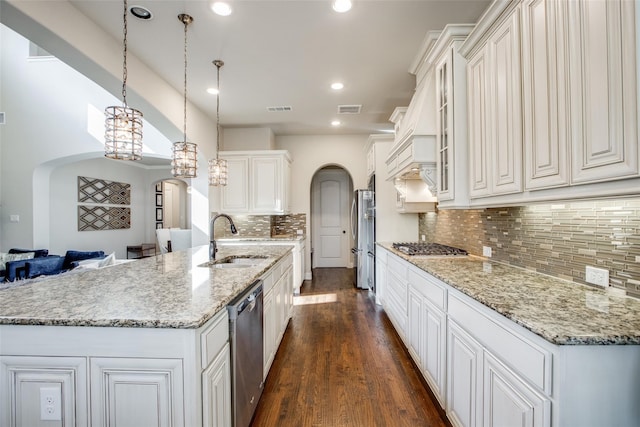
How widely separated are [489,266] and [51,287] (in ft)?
9.12

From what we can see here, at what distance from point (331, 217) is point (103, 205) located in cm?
544

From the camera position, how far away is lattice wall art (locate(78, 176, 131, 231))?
632 centimetres

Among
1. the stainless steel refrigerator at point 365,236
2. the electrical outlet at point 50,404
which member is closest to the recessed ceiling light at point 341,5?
the stainless steel refrigerator at point 365,236

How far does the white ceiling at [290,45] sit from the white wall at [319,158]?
154cm

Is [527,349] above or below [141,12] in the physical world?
below

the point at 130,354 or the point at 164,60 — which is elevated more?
the point at 164,60

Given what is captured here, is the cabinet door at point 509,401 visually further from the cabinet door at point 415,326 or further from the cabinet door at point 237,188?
the cabinet door at point 237,188

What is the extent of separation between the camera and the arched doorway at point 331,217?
24.3 ft

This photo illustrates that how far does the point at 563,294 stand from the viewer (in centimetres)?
138

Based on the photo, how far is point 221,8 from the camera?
229 cm

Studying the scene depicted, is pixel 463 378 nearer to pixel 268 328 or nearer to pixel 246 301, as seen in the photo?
pixel 246 301

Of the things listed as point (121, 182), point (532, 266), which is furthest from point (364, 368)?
point (121, 182)

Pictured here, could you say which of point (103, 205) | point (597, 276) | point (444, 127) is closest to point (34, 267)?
point (103, 205)

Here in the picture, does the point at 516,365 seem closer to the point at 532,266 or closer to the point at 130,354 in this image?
the point at 532,266
